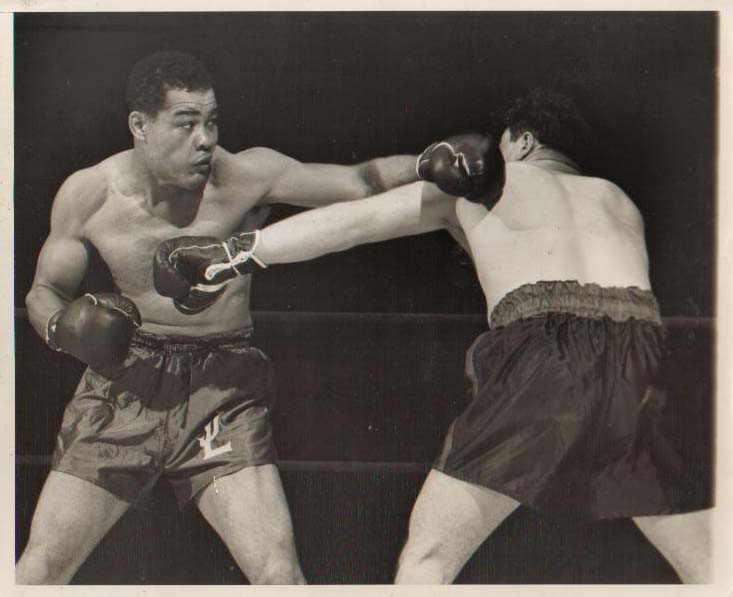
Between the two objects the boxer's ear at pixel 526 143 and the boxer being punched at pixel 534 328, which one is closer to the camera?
the boxer being punched at pixel 534 328

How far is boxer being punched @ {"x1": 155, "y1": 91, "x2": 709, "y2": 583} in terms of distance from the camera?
1.81 m

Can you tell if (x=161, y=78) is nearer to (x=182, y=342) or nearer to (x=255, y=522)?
(x=182, y=342)

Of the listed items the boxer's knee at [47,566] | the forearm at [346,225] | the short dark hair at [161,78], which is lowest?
the boxer's knee at [47,566]

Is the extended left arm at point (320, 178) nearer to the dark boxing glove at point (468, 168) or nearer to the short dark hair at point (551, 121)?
the dark boxing glove at point (468, 168)

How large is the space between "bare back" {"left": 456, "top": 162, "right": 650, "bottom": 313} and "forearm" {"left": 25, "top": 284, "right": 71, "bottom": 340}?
90 centimetres

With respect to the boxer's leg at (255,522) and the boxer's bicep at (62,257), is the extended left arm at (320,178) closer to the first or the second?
the boxer's bicep at (62,257)

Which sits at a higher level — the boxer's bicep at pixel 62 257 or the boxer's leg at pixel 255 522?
the boxer's bicep at pixel 62 257

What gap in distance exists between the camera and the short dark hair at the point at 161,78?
1.94 metres

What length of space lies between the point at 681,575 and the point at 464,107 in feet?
3.68

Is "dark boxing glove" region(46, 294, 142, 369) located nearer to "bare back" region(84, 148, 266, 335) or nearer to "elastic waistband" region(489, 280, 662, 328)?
"bare back" region(84, 148, 266, 335)

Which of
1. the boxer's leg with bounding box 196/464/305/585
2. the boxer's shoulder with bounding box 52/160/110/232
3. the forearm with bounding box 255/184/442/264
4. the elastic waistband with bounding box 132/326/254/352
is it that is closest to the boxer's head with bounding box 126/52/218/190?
the boxer's shoulder with bounding box 52/160/110/232

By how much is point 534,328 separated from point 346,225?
46 cm

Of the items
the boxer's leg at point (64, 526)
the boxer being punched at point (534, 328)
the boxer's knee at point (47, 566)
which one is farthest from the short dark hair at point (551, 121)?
the boxer's knee at point (47, 566)

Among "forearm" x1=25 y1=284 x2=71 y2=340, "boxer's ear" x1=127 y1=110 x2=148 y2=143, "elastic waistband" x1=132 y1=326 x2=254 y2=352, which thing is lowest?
"elastic waistband" x1=132 y1=326 x2=254 y2=352
